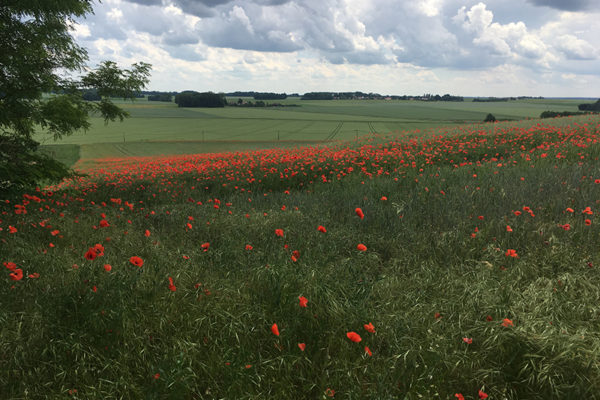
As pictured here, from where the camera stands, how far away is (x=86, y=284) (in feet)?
10.0

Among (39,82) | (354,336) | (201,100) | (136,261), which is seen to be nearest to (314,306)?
(354,336)

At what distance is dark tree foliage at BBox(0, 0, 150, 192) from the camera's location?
8016 mm

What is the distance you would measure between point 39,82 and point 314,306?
362 inches

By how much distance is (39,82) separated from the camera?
8.42 metres

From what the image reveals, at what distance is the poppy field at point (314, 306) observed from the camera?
230cm

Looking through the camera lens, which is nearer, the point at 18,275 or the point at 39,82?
the point at 18,275

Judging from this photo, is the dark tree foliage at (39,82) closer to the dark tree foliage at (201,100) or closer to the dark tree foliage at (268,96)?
the dark tree foliage at (201,100)

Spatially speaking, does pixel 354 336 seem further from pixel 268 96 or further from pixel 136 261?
pixel 268 96

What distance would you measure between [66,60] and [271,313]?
9.65 metres

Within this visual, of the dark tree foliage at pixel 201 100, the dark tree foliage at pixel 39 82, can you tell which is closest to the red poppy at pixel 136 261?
the dark tree foliage at pixel 39 82

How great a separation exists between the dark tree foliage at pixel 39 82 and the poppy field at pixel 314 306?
4.14 m

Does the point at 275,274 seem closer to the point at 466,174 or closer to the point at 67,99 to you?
the point at 466,174

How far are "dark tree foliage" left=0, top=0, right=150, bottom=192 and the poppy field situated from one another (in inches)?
163

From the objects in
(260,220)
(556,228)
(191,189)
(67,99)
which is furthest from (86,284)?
(67,99)
